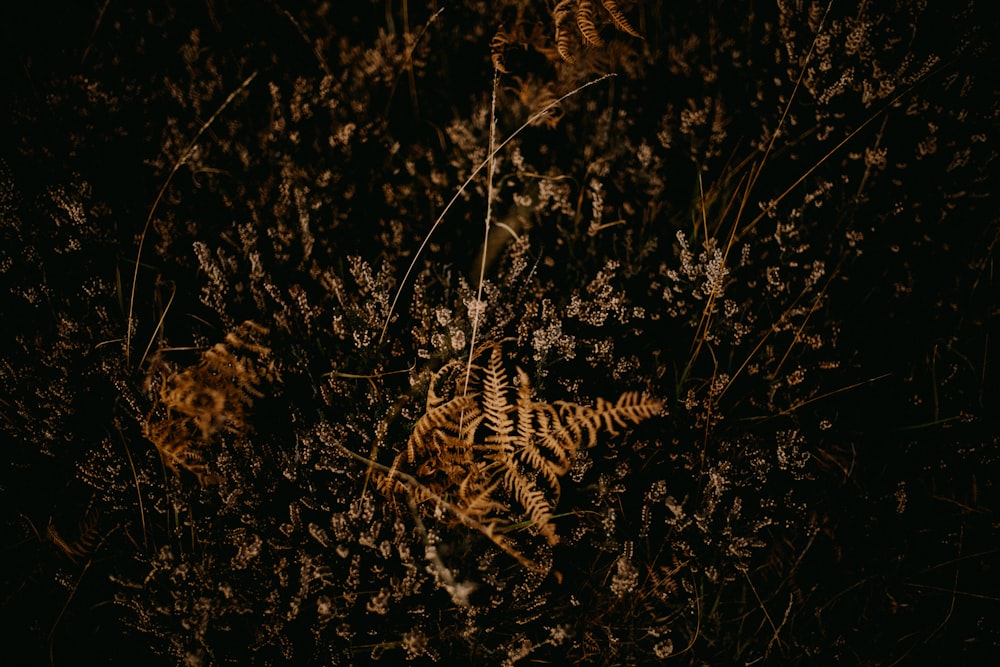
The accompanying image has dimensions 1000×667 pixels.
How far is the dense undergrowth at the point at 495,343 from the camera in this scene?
158cm

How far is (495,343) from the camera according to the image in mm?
1685

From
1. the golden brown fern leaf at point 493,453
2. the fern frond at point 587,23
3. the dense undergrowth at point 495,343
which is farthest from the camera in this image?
the fern frond at point 587,23

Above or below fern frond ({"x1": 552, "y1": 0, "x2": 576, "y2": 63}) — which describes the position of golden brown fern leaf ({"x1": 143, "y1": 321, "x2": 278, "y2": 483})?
below

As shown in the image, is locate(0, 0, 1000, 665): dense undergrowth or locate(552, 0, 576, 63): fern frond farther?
locate(552, 0, 576, 63): fern frond

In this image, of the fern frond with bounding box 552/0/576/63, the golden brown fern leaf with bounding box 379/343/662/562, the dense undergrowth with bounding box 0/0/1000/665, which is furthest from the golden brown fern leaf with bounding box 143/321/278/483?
the fern frond with bounding box 552/0/576/63

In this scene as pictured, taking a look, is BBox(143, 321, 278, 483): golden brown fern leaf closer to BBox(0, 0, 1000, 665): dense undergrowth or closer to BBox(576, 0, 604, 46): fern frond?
BBox(0, 0, 1000, 665): dense undergrowth

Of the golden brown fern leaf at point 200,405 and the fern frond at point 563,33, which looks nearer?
the golden brown fern leaf at point 200,405

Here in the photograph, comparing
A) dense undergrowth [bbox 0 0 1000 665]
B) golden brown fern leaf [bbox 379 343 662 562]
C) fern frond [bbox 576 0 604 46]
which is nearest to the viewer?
golden brown fern leaf [bbox 379 343 662 562]

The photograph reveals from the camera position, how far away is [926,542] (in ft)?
5.92

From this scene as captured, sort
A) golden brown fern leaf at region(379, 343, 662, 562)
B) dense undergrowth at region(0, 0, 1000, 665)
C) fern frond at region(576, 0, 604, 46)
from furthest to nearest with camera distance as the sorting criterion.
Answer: fern frond at region(576, 0, 604, 46)
dense undergrowth at region(0, 0, 1000, 665)
golden brown fern leaf at region(379, 343, 662, 562)

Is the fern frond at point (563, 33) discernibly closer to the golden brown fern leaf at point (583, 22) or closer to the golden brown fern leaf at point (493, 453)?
the golden brown fern leaf at point (583, 22)

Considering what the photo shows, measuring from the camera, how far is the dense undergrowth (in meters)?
1.58

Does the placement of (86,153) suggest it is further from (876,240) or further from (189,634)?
(876,240)

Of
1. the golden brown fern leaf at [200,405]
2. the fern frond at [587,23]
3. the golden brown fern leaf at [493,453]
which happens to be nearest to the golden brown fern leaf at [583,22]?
the fern frond at [587,23]
